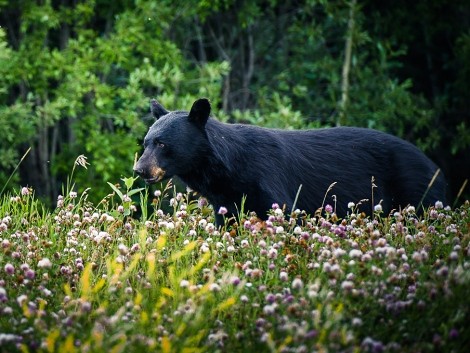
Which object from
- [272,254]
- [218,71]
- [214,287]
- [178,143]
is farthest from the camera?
[218,71]

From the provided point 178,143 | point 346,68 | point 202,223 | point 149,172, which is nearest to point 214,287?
point 202,223

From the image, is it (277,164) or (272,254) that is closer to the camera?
(272,254)

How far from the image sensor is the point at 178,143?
21.2 feet

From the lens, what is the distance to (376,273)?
3938 mm

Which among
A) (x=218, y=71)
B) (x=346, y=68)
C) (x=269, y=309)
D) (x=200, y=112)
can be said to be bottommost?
(x=346, y=68)

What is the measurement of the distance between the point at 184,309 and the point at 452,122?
422 inches

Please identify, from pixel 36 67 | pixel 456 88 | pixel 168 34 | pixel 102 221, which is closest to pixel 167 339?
pixel 102 221

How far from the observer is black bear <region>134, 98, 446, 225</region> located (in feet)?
21.2

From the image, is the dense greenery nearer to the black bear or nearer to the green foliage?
the black bear

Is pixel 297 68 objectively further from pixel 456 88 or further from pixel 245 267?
pixel 245 267

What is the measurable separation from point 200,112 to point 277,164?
731mm

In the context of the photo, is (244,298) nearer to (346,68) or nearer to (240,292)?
(240,292)

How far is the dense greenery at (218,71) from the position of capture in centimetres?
1071

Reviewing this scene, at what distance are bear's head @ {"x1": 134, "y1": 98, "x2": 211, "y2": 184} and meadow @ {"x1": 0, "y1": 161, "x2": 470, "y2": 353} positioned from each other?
1.23 meters
